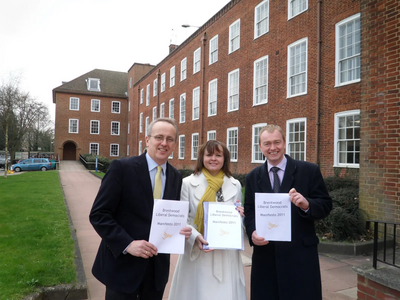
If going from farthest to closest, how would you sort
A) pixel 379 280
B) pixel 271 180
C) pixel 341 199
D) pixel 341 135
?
pixel 341 135, pixel 341 199, pixel 379 280, pixel 271 180

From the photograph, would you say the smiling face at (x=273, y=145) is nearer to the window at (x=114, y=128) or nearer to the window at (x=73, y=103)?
the window at (x=114, y=128)

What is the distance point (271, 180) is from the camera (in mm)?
2656

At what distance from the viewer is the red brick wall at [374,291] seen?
9.50ft

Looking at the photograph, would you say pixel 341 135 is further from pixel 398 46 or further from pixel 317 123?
pixel 398 46

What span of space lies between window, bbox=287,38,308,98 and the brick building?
105ft

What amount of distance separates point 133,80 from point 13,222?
36.9m

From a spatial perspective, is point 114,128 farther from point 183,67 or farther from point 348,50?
point 348,50

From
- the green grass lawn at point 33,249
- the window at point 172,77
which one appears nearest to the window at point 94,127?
the window at point 172,77

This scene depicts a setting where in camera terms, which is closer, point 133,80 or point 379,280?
point 379,280

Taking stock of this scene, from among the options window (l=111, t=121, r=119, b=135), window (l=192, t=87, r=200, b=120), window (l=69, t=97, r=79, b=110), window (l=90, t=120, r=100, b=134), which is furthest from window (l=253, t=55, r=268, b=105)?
window (l=69, t=97, r=79, b=110)

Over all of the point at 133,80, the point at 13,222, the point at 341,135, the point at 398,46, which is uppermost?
the point at 133,80

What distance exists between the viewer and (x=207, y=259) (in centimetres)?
273

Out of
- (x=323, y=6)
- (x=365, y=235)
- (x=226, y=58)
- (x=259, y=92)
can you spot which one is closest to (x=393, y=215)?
(x=365, y=235)

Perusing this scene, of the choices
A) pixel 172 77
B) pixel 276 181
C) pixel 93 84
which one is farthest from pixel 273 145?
pixel 93 84
